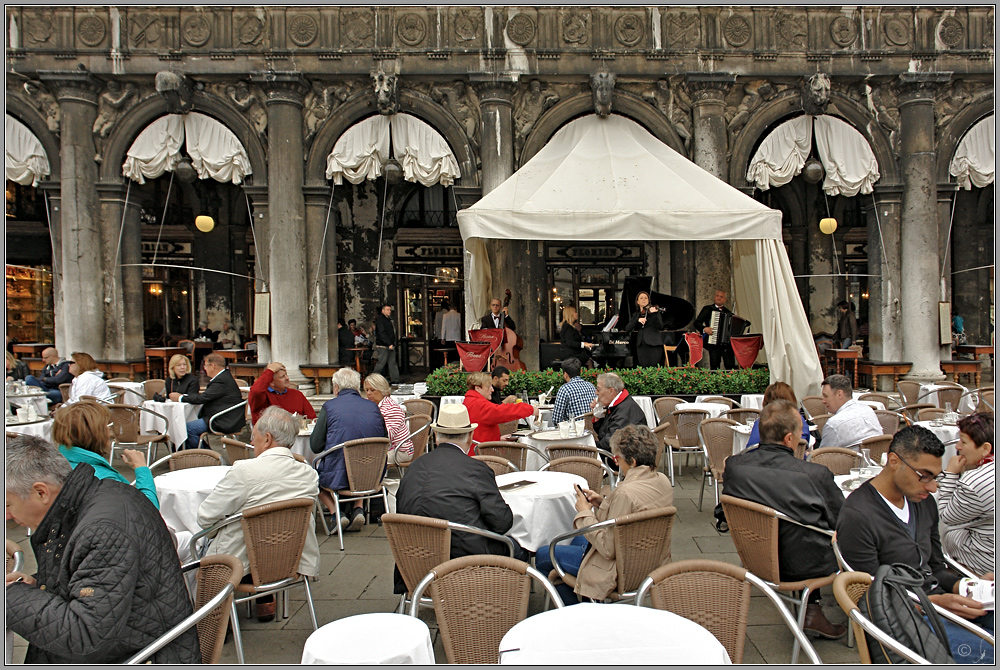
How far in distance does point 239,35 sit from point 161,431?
7.40 metres

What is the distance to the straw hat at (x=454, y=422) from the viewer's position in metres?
3.76

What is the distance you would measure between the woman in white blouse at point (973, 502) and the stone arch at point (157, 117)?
11175 mm

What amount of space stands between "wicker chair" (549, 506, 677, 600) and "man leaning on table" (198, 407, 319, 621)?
1.54 m

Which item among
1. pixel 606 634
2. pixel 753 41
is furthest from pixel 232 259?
pixel 606 634

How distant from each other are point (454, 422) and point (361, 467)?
1659 mm

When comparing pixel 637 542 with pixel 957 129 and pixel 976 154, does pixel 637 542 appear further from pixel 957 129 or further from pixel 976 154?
pixel 976 154

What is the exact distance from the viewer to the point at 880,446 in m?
5.05

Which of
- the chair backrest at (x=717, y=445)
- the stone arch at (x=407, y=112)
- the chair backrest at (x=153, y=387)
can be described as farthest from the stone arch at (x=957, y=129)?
the chair backrest at (x=153, y=387)

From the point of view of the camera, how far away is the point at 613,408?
5551mm

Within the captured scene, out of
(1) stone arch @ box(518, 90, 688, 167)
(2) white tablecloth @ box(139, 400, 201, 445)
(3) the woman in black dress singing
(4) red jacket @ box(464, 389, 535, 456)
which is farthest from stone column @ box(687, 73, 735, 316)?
(2) white tablecloth @ box(139, 400, 201, 445)

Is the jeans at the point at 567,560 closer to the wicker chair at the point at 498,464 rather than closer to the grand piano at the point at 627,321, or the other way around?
the wicker chair at the point at 498,464

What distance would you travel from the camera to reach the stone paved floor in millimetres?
3409

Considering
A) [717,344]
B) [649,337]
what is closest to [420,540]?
[649,337]

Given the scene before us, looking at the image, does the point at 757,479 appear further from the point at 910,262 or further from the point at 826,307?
the point at 826,307
